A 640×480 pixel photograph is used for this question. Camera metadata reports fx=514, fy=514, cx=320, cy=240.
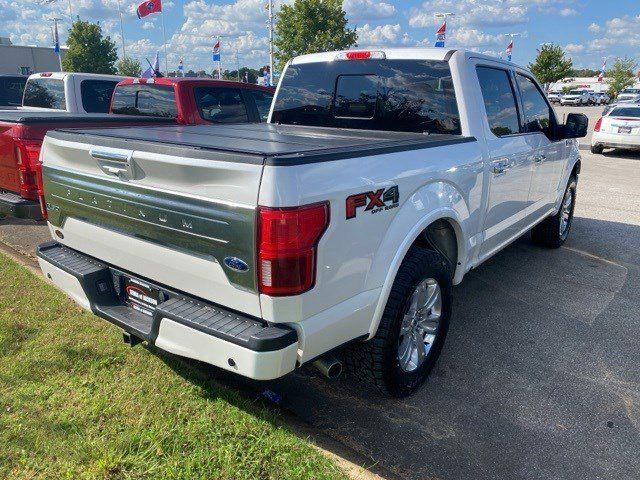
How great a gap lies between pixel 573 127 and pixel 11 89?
11463 millimetres

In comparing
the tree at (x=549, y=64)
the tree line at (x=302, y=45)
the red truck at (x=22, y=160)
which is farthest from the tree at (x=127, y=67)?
the red truck at (x=22, y=160)

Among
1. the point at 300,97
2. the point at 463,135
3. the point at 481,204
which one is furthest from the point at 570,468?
the point at 300,97

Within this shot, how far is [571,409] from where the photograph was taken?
3023 millimetres

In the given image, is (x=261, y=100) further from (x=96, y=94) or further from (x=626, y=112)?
(x=626, y=112)

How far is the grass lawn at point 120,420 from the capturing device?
2.39 meters

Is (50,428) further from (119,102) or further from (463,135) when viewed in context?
(119,102)

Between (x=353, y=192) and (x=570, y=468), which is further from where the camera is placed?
(x=570, y=468)

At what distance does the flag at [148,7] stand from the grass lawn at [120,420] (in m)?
23.5

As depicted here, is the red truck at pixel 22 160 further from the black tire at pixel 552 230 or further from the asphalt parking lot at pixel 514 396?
the black tire at pixel 552 230

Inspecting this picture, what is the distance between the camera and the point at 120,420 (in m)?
2.70

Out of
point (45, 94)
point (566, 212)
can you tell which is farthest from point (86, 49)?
point (566, 212)

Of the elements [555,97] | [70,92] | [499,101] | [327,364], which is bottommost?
[555,97]

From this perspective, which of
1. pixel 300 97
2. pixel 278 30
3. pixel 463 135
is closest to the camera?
pixel 463 135

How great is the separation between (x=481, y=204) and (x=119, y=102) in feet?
18.9
